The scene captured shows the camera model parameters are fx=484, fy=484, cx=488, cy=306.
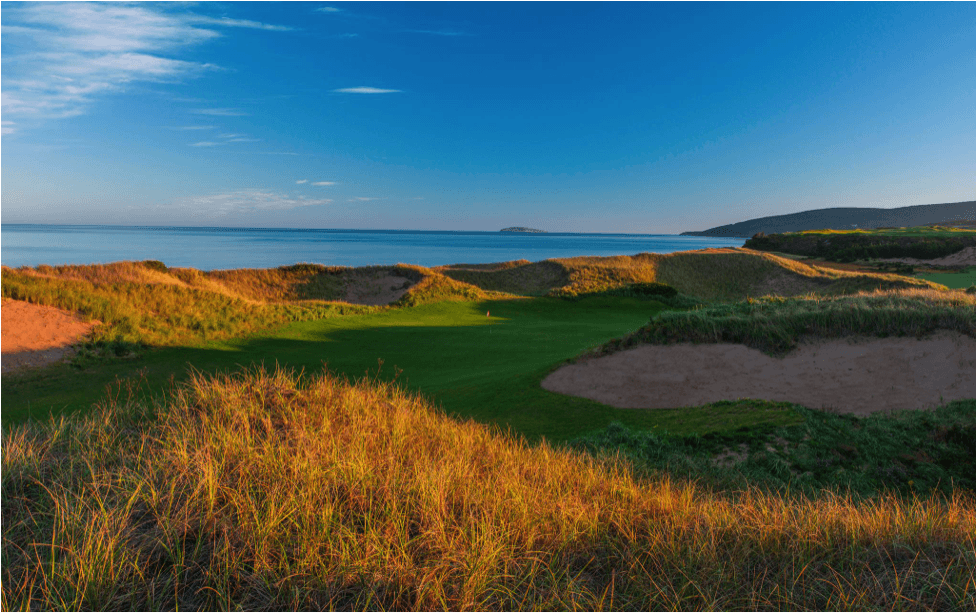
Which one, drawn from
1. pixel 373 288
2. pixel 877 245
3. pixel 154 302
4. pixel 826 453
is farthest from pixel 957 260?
pixel 154 302

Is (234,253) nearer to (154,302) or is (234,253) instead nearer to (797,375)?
(154,302)

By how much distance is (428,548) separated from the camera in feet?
9.59

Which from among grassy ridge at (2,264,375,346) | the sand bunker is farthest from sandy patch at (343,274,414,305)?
the sand bunker

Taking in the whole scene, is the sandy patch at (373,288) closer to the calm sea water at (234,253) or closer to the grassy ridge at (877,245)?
the calm sea water at (234,253)

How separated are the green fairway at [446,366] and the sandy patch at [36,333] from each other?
931 mm

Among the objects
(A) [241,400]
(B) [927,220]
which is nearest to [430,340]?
(A) [241,400]

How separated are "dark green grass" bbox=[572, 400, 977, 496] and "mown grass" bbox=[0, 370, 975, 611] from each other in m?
1.62

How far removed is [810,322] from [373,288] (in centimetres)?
2944

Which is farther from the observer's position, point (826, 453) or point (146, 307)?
point (146, 307)

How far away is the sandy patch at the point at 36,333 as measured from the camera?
1284cm

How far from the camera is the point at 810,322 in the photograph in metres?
A: 11.4

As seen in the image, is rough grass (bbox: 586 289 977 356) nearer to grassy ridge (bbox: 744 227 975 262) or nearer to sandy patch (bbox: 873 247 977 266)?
sandy patch (bbox: 873 247 977 266)

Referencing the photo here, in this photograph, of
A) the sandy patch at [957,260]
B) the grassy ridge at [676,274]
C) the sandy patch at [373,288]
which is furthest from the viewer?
the sandy patch at [957,260]

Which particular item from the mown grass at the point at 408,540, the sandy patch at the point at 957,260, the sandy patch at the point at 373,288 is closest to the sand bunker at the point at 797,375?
the mown grass at the point at 408,540
